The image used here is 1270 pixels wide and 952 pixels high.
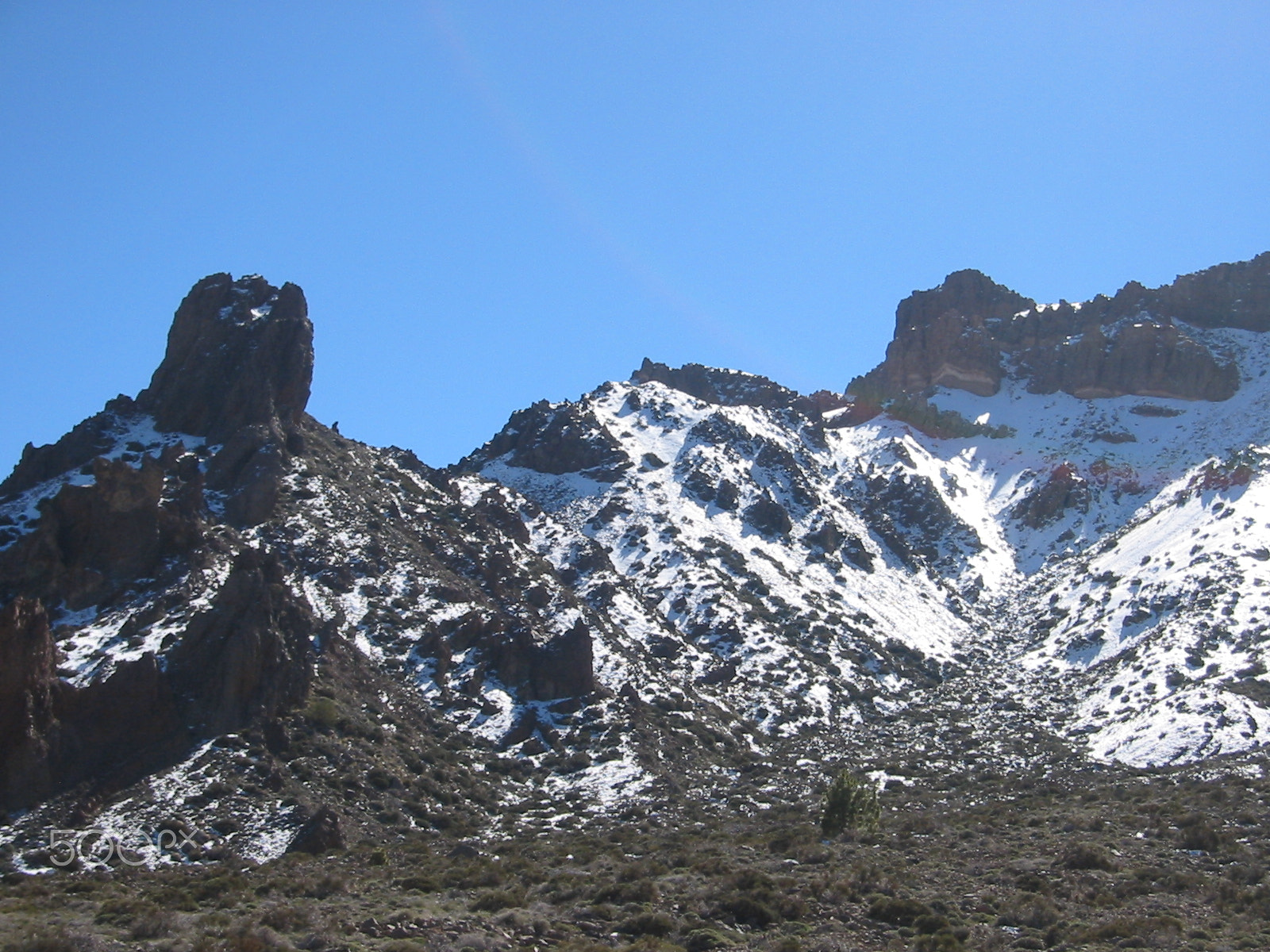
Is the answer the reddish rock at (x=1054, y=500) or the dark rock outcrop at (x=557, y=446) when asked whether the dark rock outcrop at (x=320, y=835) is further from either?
the reddish rock at (x=1054, y=500)

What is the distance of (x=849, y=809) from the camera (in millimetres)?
50219

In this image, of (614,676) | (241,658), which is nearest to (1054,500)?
(614,676)

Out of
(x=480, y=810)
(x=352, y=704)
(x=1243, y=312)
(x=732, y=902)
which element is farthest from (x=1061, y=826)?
(x=1243, y=312)

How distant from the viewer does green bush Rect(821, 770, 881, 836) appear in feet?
163

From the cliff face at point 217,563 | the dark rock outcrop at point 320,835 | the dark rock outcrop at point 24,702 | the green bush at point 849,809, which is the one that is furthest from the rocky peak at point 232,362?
the green bush at point 849,809

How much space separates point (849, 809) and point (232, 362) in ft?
203

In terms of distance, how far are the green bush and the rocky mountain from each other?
14.6 m

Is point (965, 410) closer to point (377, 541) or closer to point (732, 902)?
point (377, 541)

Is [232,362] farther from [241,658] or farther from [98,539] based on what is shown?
[241,658]

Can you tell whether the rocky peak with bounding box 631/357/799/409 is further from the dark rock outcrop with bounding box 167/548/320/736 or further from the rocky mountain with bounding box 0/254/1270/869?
the dark rock outcrop with bounding box 167/548/320/736

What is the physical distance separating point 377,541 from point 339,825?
35.5 metres

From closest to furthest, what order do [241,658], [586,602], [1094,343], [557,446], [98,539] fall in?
[241,658], [98,539], [586,602], [557,446], [1094,343]

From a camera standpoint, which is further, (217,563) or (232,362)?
(232,362)

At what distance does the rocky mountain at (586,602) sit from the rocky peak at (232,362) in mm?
291
